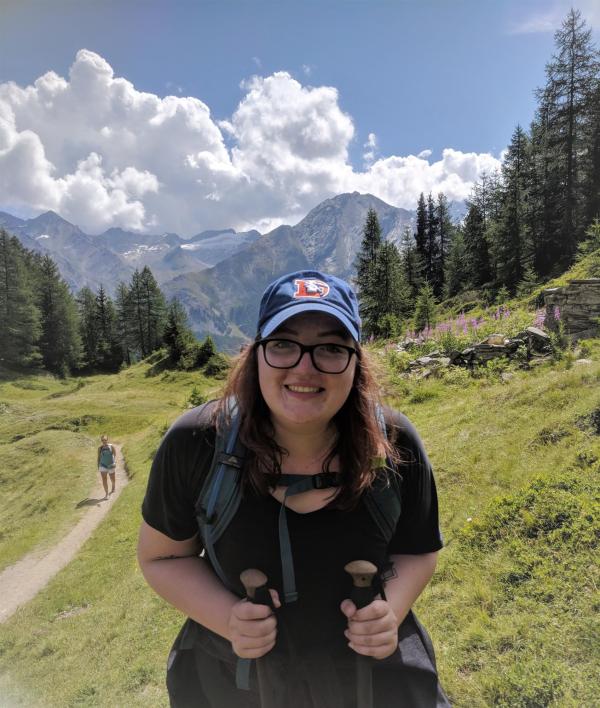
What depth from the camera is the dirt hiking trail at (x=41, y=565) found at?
984 centimetres

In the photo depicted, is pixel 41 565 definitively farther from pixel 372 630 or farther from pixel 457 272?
pixel 457 272

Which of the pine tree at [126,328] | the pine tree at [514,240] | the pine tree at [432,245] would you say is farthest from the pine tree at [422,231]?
the pine tree at [126,328]

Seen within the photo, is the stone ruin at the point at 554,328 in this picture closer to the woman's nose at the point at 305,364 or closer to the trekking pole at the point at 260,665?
the woman's nose at the point at 305,364

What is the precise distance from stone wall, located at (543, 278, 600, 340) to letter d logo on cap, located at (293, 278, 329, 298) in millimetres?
10356

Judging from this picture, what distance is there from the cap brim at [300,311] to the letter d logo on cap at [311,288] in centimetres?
6

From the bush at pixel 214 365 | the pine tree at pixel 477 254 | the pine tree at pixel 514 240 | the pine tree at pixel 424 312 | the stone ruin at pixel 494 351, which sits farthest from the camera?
the pine tree at pixel 477 254

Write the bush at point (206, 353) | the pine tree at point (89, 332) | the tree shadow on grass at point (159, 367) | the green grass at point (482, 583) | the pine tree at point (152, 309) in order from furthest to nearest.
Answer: the pine tree at point (152, 309) < the pine tree at point (89, 332) < the tree shadow on grass at point (159, 367) < the bush at point (206, 353) < the green grass at point (482, 583)

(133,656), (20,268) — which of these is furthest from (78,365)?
(133,656)

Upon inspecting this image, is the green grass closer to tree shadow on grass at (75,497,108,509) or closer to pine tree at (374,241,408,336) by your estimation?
tree shadow on grass at (75,497,108,509)

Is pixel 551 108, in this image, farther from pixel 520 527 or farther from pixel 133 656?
pixel 133 656

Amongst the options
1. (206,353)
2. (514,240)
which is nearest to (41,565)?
(206,353)

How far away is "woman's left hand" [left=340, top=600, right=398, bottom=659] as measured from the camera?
1560mm

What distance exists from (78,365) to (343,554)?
2713 inches

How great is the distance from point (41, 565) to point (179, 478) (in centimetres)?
1275
